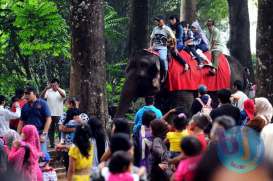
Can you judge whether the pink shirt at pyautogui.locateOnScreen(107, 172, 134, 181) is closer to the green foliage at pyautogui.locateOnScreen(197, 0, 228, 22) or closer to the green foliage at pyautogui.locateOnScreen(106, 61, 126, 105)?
the green foliage at pyautogui.locateOnScreen(106, 61, 126, 105)

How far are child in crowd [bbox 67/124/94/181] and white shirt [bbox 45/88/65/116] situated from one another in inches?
249

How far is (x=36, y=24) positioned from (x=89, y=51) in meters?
4.57

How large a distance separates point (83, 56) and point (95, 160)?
4490mm

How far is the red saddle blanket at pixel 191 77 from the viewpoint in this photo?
17.2 meters

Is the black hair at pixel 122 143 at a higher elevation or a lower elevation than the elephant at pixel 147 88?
lower

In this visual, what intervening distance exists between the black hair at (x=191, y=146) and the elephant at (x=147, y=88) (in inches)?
363

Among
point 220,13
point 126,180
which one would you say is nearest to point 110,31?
point 220,13

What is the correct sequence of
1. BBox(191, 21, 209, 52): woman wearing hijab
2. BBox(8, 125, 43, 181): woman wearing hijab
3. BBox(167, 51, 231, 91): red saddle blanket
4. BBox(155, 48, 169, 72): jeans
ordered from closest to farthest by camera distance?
BBox(8, 125, 43, 181): woman wearing hijab, BBox(155, 48, 169, 72): jeans, BBox(167, 51, 231, 91): red saddle blanket, BBox(191, 21, 209, 52): woman wearing hijab

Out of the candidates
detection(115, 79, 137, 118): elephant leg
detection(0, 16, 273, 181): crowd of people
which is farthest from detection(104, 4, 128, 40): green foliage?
detection(0, 16, 273, 181): crowd of people

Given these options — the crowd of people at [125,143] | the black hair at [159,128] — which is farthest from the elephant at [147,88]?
the black hair at [159,128]

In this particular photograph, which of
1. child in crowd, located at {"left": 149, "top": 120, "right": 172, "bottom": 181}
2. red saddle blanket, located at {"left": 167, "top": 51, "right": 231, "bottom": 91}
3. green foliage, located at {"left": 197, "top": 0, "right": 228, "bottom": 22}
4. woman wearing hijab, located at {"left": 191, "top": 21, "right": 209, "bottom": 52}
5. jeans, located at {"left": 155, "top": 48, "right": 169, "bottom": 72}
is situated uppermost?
green foliage, located at {"left": 197, "top": 0, "right": 228, "bottom": 22}

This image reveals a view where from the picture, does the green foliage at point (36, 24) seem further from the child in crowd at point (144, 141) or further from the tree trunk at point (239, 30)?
the tree trunk at point (239, 30)

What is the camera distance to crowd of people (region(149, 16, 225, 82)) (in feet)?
54.0

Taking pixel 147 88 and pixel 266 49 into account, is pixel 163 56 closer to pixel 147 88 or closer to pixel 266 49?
pixel 147 88
